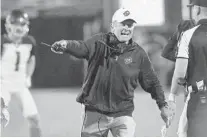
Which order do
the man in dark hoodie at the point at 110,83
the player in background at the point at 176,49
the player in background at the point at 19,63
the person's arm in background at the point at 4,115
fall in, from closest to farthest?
the man in dark hoodie at the point at 110,83
the player in background at the point at 176,49
the person's arm in background at the point at 4,115
the player in background at the point at 19,63

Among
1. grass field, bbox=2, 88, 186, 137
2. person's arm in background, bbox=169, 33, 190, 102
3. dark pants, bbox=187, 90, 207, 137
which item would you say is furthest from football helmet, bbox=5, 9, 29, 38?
dark pants, bbox=187, 90, 207, 137

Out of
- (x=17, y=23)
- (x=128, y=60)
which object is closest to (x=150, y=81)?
(x=128, y=60)

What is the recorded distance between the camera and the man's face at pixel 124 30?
79.4 inches

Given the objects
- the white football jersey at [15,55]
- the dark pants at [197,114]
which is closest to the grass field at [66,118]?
the white football jersey at [15,55]

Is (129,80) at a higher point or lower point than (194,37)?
lower

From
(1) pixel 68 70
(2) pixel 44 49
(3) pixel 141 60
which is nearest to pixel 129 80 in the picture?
(3) pixel 141 60

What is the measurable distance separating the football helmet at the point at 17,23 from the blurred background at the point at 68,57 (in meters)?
0.05

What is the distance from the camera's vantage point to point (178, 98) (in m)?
2.28

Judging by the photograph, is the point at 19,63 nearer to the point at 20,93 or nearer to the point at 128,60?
the point at 20,93

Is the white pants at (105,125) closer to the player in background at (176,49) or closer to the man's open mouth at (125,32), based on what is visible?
the player in background at (176,49)

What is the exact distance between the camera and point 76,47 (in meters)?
1.88

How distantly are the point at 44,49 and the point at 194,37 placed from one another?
1047 mm

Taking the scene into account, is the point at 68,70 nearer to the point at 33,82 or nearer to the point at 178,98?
the point at 33,82

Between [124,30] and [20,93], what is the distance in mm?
956
